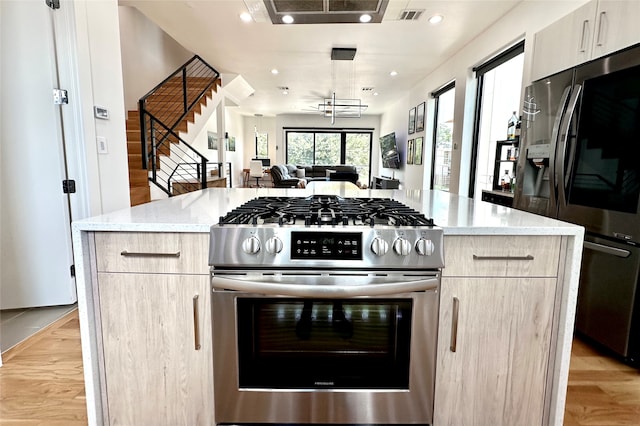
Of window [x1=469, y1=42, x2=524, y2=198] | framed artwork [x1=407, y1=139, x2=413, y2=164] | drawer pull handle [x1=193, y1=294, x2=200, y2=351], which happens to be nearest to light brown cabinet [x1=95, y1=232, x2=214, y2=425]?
drawer pull handle [x1=193, y1=294, x2=200, y2=351]

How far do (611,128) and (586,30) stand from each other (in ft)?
2.26

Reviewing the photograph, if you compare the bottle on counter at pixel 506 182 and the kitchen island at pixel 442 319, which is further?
the bottle on counter at pixel 506 182

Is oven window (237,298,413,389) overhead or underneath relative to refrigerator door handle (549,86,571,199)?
underneath

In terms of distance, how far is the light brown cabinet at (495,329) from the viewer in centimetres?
118

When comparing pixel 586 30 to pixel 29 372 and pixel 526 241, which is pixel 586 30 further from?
pixel 29 372

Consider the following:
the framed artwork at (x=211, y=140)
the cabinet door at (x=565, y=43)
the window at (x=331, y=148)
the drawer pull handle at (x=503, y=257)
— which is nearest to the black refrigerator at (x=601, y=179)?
the cabinet door at (x=565, y=43)

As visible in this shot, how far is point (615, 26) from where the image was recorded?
189cm

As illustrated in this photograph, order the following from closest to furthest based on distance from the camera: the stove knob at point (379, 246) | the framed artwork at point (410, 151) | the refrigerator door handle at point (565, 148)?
1. the stove knob at point (379, 246)
2. the refrigerator door handle at point (565, 148)
3. the framed artwork at point (410, 151)

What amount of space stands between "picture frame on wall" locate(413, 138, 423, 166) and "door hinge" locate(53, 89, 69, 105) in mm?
5794

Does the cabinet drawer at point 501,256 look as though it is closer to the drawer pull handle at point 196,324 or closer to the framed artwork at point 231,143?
the drawer pull handle at point 196,324

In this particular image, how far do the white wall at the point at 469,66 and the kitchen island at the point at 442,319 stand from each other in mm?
2598

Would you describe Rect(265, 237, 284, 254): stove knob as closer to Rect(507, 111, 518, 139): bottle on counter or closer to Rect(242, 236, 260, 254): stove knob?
Rect(242, 236, 260, 254): stove knob

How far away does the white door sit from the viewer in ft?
7.34

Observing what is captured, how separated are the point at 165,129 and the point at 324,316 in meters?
4.49
